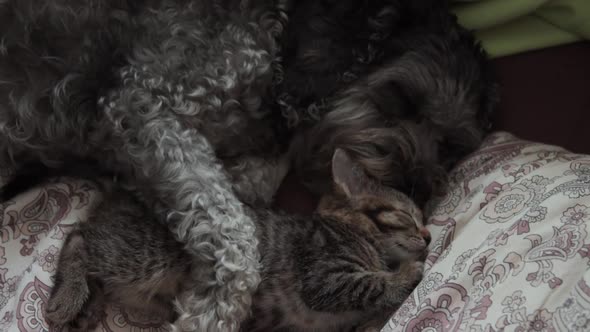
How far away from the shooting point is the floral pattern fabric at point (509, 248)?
1.80 meters

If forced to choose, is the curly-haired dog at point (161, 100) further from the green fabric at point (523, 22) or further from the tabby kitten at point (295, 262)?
the green fabric at point (523, 22)

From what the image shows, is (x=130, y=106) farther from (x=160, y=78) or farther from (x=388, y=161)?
(x=388, y=161)

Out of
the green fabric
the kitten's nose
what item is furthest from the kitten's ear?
the green fabric

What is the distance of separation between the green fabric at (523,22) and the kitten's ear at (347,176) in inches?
31.4

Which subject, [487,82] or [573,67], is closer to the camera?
[487,82]

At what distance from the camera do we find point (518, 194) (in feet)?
7.31

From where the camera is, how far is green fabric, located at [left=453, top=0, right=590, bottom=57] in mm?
2729

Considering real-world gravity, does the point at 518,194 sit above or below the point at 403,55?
below

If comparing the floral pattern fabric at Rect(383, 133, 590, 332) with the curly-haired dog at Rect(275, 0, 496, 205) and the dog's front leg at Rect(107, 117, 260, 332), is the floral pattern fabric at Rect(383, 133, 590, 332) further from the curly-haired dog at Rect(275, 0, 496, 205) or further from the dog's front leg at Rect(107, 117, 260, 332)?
the dog's front leg at Rect(107, 117, 260, 332)

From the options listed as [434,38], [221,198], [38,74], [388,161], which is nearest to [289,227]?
[221,198]

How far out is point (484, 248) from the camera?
208 centimetres

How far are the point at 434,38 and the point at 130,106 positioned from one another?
104cm

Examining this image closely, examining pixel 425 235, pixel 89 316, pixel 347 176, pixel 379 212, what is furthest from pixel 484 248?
pixel 89 316

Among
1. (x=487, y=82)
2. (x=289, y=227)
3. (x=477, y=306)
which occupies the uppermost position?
(x=487, y=82)
